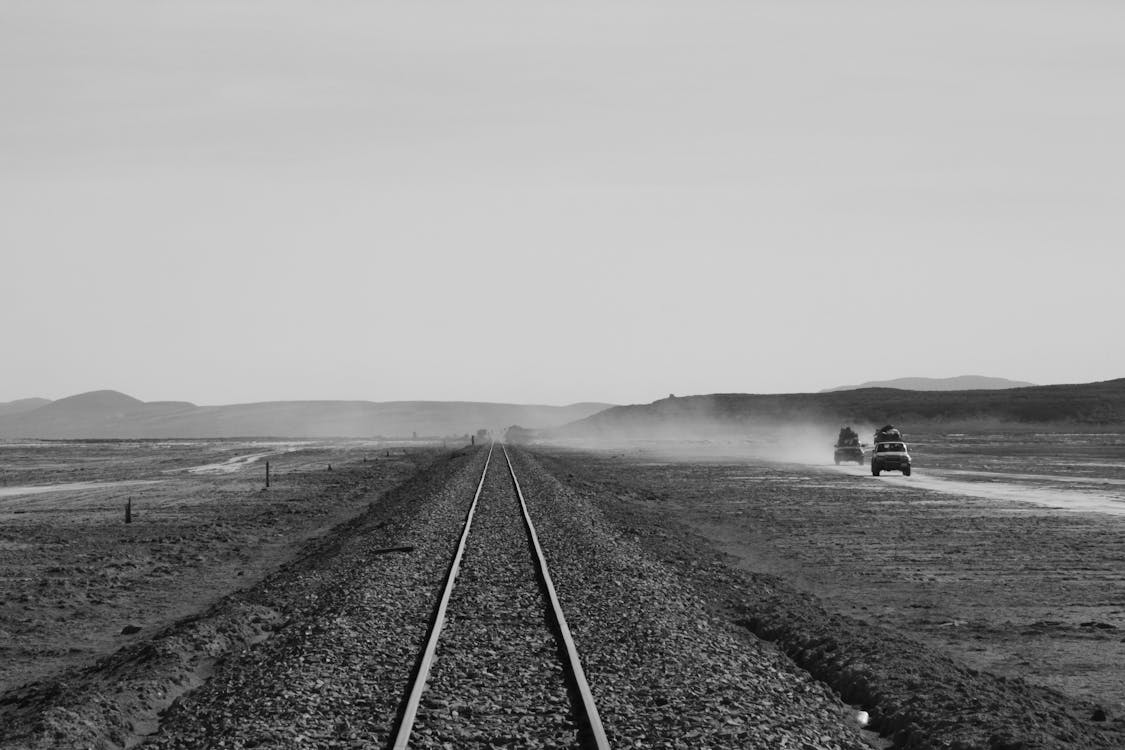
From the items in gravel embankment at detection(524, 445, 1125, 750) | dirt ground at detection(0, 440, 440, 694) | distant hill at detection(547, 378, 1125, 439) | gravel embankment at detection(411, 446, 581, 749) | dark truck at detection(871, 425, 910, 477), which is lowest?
dirt ground at detection(0, 440, 440, 694)

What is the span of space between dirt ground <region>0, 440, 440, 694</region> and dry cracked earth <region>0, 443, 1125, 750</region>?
0.11 metres

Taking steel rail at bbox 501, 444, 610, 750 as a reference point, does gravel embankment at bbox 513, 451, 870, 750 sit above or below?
below

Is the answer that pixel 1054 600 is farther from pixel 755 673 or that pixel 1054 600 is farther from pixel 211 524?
pixel 211 524

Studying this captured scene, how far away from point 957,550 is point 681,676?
45.0 feet

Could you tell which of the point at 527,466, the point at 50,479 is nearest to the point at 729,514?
the point at 527,466

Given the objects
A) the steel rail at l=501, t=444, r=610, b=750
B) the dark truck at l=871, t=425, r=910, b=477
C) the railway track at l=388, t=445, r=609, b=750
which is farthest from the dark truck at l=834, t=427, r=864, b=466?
the railway track at l=388, t=445, r=609, b=750

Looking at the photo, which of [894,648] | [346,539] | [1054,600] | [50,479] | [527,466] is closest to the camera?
[894,648]

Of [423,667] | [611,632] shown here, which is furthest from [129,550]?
[423,667]

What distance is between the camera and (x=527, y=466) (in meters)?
Result: 62.0

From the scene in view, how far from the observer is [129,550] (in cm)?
2411

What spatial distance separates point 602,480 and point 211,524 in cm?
2349

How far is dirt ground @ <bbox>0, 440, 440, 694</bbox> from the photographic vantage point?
50.7ft

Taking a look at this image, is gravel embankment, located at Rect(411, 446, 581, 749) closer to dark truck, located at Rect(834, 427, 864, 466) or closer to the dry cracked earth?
the dry cracked earth

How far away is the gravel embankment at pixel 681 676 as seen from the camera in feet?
28.7
